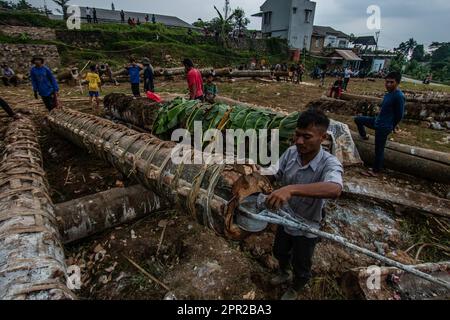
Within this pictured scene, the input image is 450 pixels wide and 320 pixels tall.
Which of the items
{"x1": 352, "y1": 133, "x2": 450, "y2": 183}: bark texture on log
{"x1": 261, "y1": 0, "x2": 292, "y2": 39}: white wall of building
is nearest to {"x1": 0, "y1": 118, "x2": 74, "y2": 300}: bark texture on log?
{"x1": 352, "y1": 133, "x2": 450, "y2": 183}: bark texture on log

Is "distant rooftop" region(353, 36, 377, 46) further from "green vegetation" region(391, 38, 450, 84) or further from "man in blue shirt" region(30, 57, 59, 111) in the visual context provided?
"man in blue shirt" region(30, 57, 59, 111)

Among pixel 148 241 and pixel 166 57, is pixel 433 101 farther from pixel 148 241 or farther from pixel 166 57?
pixel 166 57

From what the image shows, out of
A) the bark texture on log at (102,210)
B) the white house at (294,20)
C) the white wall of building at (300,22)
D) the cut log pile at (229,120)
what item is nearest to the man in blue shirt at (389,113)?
the cut log pile at (229,120)

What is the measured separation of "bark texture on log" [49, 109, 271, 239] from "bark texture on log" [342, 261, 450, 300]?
3.52 feet

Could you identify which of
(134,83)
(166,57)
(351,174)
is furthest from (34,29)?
(351,174)

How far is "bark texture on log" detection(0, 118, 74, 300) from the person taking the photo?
158 cm

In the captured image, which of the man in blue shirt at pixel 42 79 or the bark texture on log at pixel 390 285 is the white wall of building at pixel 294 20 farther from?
the bark texture on log at pixel 390 285

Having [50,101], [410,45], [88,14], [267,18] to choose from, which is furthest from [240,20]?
[410,45]

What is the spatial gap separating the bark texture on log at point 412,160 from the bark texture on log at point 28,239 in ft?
16.2

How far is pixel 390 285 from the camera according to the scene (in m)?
2.24

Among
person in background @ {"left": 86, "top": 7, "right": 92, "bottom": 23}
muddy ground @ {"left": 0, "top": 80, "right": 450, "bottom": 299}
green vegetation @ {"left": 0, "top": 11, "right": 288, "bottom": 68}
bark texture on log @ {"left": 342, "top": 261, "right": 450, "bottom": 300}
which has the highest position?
person in background @ {"left": 86, "top": 7, "right": 92, "bottom": 23}

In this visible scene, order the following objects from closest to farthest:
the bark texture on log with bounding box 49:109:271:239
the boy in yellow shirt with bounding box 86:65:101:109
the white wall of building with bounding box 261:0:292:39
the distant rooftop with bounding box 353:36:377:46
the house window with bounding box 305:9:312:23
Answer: the bark texture on log with bounding box 49:109:271:239 < the boy in yellow shirt with bounding box 86:65:101:109 < the house window with bounding box 305:9:312:23 < the white wall of building with bounding box 261:0:292:39 < the distant rooftop with bounding box 353:36:377:46

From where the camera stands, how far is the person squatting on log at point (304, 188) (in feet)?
5.41
